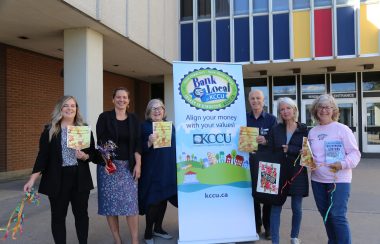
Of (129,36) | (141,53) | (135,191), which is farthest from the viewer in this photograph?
(141,53)

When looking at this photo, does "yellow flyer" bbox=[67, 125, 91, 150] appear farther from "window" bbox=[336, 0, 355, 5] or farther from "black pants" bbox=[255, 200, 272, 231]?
"window" bbox=[336, 0, 355, 5]

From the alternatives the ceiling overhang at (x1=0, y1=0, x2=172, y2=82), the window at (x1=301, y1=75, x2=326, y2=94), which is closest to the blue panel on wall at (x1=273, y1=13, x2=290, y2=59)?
the window at (x1=301, y1=75, x2=326, y2=94)

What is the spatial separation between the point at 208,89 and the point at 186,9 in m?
10.2

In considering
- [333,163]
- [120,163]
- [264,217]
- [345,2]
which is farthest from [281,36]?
[120,163]

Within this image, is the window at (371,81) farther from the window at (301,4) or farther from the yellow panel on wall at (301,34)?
the window at (301,4)

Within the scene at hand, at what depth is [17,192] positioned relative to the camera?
24.7ft

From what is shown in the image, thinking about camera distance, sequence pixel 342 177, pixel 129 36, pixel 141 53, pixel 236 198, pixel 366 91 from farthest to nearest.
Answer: pixel 366 91 < pixel 141 53 < pixel 129 36 < pixel 236 198 < pixel 342 177

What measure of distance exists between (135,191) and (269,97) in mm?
12389

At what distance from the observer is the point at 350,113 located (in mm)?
14844

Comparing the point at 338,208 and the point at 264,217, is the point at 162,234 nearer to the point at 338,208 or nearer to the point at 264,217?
the point at 264,217

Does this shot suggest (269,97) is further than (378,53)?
Yes

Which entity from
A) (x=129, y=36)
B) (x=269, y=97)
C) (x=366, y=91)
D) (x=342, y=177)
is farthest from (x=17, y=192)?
(x=366, y=91)

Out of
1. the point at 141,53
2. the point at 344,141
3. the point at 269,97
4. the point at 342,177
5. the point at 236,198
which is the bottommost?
the point at 236,198

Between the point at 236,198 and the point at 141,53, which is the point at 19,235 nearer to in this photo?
the point at 236,198
